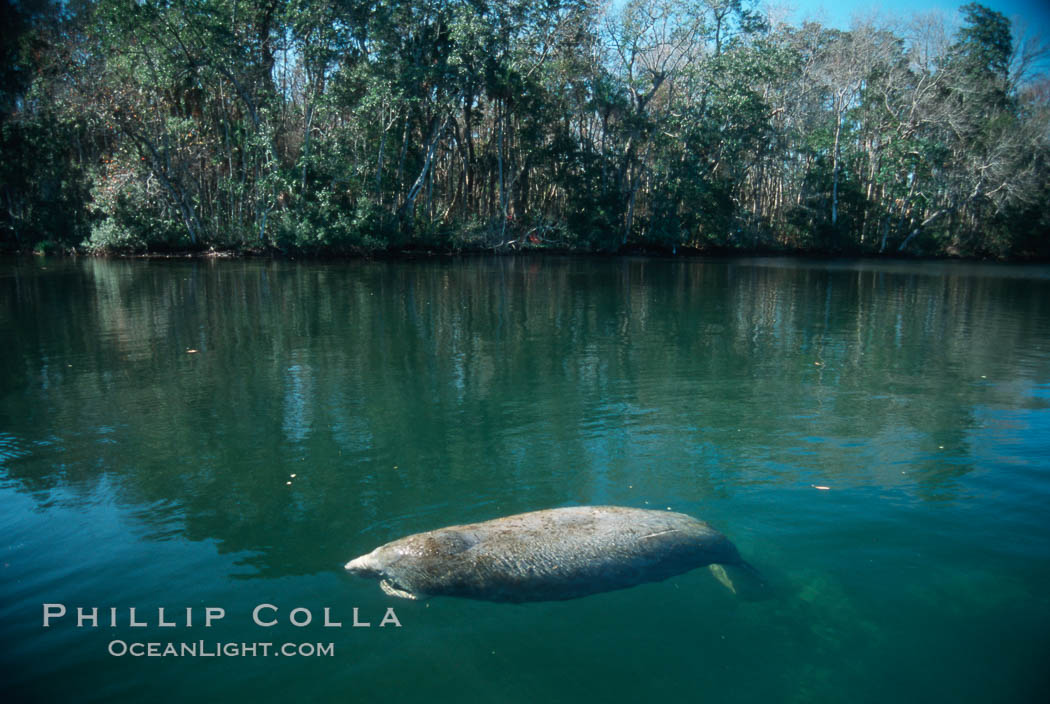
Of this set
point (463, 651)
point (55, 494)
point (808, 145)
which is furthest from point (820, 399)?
point (808, 145)

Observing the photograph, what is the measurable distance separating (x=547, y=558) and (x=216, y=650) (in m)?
2.03

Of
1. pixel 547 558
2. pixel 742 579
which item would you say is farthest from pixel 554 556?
pixel 742 579

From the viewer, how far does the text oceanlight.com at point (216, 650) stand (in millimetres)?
3926

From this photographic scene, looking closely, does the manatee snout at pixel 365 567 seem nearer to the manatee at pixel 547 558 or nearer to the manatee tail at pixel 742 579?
the manatee at pixel 547 558

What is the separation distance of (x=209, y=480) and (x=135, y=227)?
29.0 meters

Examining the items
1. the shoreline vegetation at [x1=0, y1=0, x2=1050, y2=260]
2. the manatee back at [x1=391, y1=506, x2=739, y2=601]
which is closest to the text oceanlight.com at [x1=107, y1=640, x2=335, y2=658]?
the manatee back at [x1=391, y1=506, x2=739, y2=601]

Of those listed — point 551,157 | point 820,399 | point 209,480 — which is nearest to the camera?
point 209,480

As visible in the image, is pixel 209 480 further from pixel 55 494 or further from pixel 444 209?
pixel 444 209

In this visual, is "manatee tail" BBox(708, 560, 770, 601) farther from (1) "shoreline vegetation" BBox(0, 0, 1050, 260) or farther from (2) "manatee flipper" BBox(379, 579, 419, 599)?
(1) "shoreline vegetation" BBox(0, 0, 1050, 260)

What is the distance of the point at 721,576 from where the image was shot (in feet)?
15.3

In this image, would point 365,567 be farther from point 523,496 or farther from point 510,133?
point 510,133

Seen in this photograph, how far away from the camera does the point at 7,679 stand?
3.67 m

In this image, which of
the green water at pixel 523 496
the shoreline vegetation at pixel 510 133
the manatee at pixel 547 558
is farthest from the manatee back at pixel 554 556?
the shoreline vegetation at pixel 510 133

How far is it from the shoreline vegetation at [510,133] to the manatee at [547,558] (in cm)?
2735
